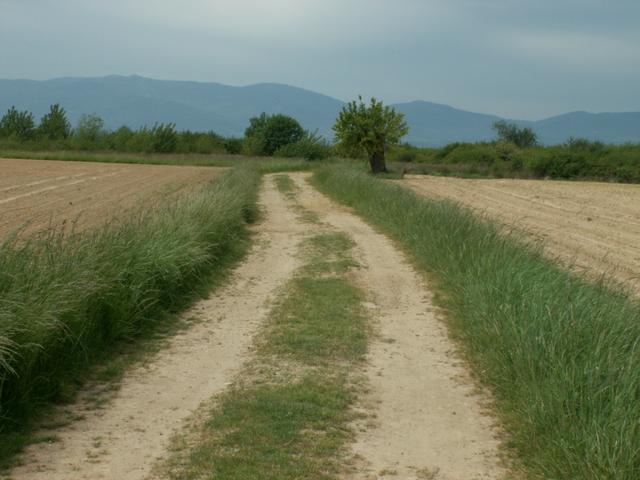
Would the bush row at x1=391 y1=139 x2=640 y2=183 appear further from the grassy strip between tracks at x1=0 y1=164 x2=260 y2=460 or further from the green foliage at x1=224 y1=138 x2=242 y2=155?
the grassy strip between tracks at x1=0 y1=164 x2=260 y2=460

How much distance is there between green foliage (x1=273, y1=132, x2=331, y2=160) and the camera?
245 feet

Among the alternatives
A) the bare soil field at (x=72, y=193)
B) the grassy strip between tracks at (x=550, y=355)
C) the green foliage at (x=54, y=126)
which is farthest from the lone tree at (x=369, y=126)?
the green foliage at (x=54, y=126)

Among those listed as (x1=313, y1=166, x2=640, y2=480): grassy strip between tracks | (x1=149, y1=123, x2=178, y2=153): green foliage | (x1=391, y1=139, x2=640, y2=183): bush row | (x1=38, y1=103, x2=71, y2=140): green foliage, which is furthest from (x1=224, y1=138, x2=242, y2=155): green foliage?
(x1=313, y1=166, x2=640, y2=480): grassy strip between tracks

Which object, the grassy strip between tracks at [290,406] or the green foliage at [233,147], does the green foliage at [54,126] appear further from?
the grassy strip between tracks at [290,406]

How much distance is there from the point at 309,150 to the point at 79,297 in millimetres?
67852

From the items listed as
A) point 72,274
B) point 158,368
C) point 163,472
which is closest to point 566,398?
point 163,472

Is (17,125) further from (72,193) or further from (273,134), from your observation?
(72,193)

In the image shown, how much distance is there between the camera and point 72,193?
101 feet

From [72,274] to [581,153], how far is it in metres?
57.1

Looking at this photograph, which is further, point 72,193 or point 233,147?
point 233,147

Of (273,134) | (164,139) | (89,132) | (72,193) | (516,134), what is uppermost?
(516,134)

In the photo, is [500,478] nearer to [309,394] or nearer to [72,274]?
[309,394]

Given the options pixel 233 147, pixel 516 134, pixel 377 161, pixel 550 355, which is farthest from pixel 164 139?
pixel 550 355

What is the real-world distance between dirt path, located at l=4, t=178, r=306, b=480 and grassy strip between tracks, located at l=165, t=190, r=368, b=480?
239 mm
